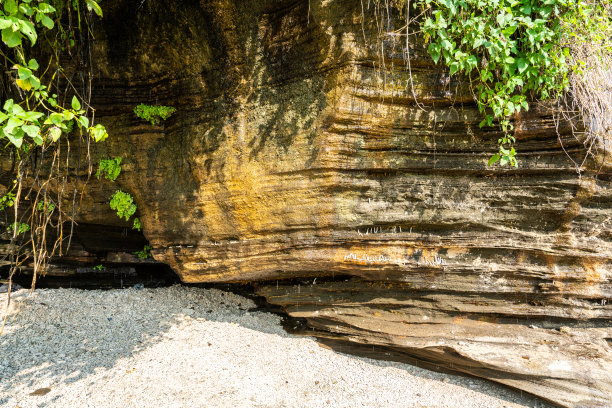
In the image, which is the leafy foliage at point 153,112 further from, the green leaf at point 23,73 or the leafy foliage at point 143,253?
the leafy foliage at point 143,253

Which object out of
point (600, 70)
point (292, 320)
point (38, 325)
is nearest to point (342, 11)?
point (600, 70)

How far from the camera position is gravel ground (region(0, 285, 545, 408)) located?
12.5ft

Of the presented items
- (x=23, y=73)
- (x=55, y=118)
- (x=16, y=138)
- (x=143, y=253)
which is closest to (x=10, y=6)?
(x=23, y=73)

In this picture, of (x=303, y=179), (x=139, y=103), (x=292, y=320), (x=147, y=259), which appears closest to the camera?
(x=303, y=179)

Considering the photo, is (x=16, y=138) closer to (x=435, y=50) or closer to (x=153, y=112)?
(x=153, y=112)

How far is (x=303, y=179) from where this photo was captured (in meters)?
4.44

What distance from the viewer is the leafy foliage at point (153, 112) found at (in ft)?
16.7

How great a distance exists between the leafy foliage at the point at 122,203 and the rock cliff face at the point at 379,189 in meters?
1.00

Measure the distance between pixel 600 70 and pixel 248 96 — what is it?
3.99m

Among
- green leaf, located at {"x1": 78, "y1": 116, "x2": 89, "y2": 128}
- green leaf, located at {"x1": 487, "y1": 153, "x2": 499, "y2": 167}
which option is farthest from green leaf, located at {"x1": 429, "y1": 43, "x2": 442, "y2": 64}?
green leaf, located at {"x1": 78, "y1": 116, "x2": 89, "y2": 128}

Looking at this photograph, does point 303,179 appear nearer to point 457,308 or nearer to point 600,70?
point 457,308

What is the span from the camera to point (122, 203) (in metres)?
5.53

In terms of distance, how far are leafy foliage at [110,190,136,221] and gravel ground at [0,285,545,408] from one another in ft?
4.82

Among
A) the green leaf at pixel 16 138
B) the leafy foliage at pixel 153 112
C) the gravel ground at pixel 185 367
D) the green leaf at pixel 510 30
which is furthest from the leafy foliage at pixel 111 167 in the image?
the green leaf at pixel 510 30
